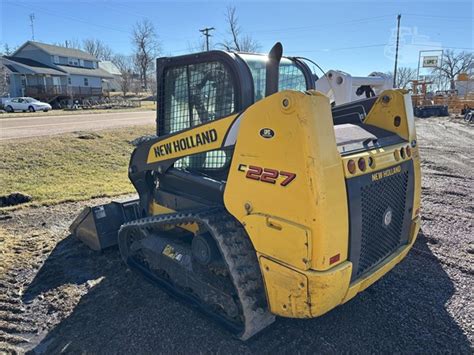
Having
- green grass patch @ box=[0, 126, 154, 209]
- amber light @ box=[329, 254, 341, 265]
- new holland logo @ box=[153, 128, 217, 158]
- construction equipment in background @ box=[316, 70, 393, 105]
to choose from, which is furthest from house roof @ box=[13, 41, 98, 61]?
amber light @ box=[329, 254, 341, 265]

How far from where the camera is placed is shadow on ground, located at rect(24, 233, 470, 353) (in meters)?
2.82

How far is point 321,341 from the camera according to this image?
2.84 meters

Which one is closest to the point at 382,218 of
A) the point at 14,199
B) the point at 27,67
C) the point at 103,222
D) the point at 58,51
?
the point at 103,222

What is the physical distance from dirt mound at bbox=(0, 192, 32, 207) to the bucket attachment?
252 cm

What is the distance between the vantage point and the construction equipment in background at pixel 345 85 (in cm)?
441

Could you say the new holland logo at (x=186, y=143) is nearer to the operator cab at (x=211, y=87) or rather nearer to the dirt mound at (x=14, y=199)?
the operator cab at (x=211, y=87)

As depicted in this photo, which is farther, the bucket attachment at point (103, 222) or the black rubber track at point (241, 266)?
the bucket attachment at point (103, 222)

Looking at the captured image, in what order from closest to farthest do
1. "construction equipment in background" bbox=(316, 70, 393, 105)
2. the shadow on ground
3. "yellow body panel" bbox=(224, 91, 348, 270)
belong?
"yellow body panel" bbox=(224, 91, 348, 270) < the shadow on ground < "construction equipment in background" bbox=(316, 70, 393, 105)

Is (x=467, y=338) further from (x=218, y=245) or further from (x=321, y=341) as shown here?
(x=218, y=245)

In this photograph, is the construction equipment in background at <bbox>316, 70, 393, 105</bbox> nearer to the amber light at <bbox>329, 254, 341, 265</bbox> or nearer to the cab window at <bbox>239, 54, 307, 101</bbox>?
the cab window at <bbox>239, 54, 307, 101</bbox>

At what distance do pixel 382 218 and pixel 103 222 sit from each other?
322 centimetres

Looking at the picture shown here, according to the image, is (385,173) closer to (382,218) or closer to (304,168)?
(382,218)

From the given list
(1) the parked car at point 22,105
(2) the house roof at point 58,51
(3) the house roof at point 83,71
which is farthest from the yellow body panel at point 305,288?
(2) the house roof at point 58,51

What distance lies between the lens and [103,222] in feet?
14.8
